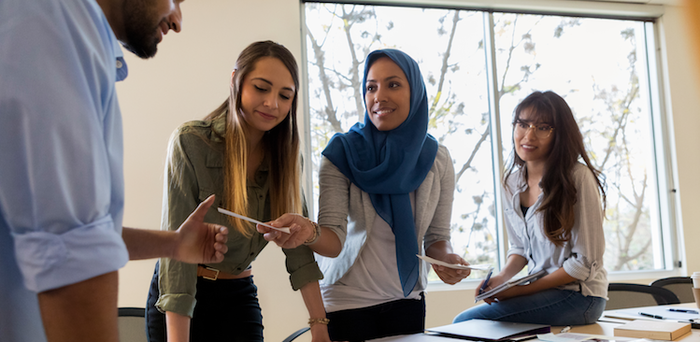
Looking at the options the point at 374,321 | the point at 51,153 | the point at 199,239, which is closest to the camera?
the point at 51,153

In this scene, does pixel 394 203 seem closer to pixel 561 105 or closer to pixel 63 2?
pixel 561 105

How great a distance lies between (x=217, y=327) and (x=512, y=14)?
3.92 meters

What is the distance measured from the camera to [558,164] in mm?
2197

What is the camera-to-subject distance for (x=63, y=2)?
565mm

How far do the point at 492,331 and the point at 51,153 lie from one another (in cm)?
139

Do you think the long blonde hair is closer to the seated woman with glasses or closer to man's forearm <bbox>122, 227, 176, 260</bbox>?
man's forearm <bbox>122, 227, 176, 260</bbox>

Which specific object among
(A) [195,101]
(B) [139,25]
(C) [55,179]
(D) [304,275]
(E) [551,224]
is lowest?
(D) [304,275]

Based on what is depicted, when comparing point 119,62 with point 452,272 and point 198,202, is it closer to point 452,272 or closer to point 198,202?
point 198,202

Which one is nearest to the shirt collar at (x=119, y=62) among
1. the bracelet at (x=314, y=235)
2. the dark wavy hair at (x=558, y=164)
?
the bracelet at (x=314, y=235)

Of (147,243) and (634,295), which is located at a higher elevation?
(147,243)

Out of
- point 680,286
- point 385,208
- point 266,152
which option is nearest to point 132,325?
point 266,152

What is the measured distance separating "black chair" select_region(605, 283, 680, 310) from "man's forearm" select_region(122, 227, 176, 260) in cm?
206

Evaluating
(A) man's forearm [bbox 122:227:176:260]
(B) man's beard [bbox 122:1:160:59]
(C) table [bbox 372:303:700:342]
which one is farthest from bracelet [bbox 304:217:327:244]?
(B) man's beard [bbox 122:1:160:59]

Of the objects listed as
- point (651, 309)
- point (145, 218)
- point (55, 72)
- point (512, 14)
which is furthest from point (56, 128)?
point (512, 14)
